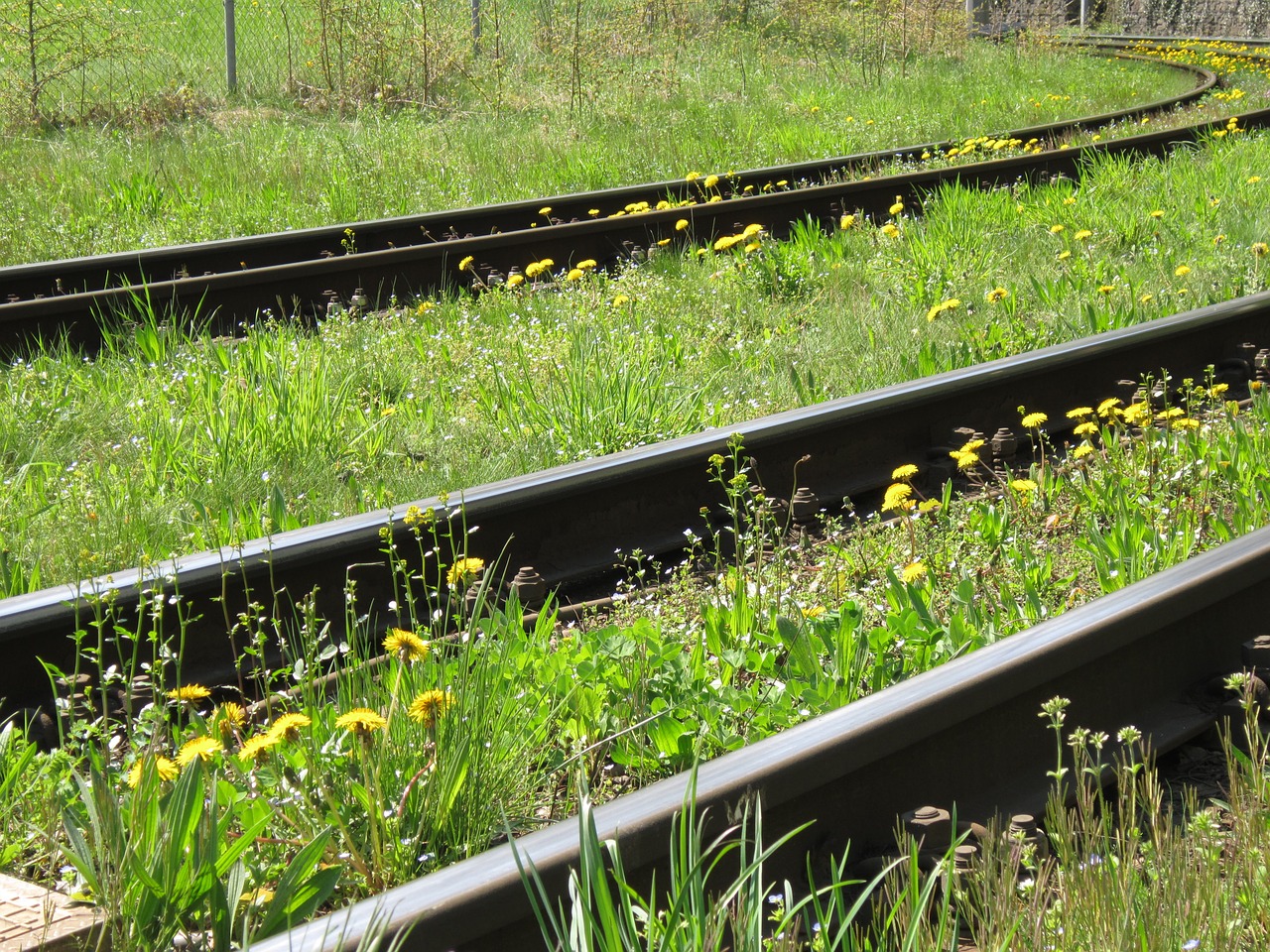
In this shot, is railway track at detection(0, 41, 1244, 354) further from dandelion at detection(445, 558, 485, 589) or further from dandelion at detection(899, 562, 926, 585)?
dandelion at detection(899, 562, 926, 585)

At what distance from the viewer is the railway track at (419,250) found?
6758 mm

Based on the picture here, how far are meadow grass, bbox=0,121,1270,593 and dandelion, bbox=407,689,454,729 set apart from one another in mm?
1030

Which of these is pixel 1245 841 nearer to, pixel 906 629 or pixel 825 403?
pixel 906 629

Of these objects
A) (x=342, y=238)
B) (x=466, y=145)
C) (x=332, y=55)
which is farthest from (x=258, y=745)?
(x=332, y=55)

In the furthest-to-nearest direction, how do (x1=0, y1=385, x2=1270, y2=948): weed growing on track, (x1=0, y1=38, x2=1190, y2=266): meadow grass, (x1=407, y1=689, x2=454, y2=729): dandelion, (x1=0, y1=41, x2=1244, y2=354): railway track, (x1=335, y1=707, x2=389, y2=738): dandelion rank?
(x1=0, y1=38, x2=1190, y2=266): meadow grass
(x1=0, y1=41, x2=1244, y2=354): railway track
(x1=407, y1=689, x2=454, y2=729): dandelion
(x1=0, y1=385, x2=1270, y2=948): weed growing on track
(x1=335, y1=707, x2=389, y2=738): dandelion

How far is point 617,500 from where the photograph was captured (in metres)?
4.25

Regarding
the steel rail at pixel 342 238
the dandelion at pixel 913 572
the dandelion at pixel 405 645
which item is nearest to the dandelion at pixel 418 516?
the dandelion at pixel 405 645

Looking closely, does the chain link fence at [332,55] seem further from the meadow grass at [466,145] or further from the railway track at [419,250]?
the railway track at [419,250]

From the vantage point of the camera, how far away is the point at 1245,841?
2.30m

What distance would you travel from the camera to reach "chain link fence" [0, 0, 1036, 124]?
14367 mm

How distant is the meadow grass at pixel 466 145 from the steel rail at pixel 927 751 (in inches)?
283

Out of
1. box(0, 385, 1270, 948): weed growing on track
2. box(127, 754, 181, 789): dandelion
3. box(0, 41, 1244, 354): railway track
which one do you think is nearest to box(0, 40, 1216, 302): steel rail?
box(0, 41, 1244, 354): railway track

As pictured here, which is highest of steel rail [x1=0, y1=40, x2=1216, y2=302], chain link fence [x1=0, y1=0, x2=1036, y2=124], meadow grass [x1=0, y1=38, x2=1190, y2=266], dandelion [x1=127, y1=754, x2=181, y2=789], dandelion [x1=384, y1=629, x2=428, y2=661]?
chain link fence [x1=0, y1=0, x2=1036, y2=124]

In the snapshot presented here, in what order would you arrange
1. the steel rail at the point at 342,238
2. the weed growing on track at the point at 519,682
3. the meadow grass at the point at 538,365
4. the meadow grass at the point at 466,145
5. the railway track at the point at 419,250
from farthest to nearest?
the meadow grass at the point at 466,145 → the steel rail at the point at 342,238 → the railway track at the point at 419,250 → the meadow grass at the point at 538,365 → the weed growing on track at the point at 519,682
